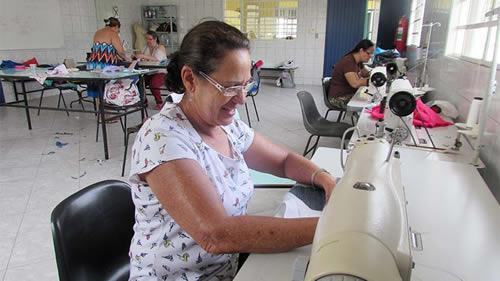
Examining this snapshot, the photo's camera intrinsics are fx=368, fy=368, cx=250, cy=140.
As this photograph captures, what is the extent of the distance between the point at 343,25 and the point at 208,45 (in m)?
8.02

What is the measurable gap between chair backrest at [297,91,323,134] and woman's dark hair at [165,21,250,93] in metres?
2.14

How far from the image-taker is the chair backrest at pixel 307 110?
10.3 ft

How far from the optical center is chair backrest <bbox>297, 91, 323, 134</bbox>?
3.14 metres

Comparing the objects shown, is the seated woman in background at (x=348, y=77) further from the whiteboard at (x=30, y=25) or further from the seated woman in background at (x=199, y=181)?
the whiteboard at (x=30, y=25)

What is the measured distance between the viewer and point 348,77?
13.5ft

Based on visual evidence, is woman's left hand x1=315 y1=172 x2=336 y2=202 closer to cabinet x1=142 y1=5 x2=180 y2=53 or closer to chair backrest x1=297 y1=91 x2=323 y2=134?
chair backrest x1=297 y1=91 x2=323 y2=134

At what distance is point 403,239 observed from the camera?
560 millimetres

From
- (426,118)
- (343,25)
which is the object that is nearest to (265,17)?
(343,25)

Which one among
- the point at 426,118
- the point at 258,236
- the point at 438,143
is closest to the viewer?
the point at 258,236

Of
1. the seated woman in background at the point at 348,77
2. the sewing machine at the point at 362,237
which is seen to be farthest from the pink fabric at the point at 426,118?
the seated woman in background at the point at 348,77

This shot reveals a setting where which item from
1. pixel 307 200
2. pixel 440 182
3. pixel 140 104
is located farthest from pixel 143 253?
pixel 140 104

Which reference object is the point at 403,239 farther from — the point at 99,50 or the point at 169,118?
the point at 99,50

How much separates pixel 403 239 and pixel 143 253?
2.33 feet

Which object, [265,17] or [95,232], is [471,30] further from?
[265,17]
